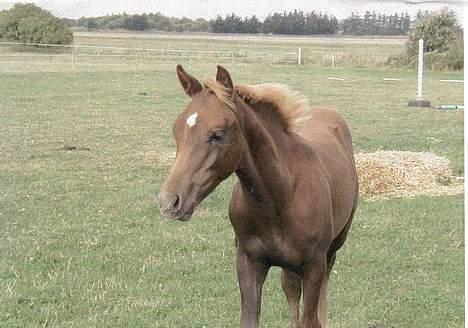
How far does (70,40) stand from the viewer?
27672 millimetres

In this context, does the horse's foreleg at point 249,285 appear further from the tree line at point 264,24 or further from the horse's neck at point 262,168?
the tree line at point 264,24

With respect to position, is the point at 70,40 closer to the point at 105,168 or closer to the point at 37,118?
the point at 37,118

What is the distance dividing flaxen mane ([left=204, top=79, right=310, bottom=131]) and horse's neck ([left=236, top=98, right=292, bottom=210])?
8cm

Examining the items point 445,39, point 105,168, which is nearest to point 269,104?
point 105,168

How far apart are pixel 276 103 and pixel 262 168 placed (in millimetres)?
357

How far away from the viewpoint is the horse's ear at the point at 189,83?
2.96m

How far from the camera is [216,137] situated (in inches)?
111

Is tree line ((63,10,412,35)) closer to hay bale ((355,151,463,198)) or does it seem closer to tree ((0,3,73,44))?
hay bale ((355,151,463,198))

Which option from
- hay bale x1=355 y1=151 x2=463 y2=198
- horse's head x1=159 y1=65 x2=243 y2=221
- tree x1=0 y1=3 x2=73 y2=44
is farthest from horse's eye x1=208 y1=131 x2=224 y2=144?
tree x1=0 y1=3 x2=73 y2=44

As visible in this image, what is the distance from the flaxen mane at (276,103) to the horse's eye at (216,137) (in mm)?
394

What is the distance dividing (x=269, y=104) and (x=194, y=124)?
662mm

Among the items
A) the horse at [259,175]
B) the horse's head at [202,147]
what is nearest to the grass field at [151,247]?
the horse at [259,175]

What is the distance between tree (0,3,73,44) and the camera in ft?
63.8

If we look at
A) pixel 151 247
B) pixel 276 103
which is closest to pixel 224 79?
pixel 276 103
